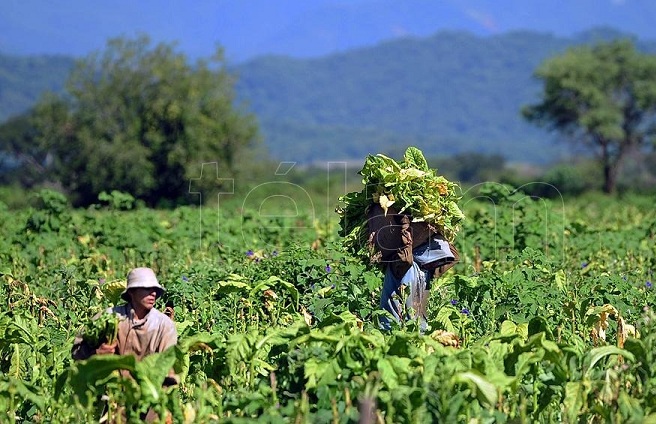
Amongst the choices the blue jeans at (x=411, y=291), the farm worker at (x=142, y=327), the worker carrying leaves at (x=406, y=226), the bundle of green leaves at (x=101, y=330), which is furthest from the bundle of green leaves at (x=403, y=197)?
the bundle of green leaves at (x=101, y=330)

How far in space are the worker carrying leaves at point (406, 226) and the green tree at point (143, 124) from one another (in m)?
29.5

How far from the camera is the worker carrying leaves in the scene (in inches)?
271

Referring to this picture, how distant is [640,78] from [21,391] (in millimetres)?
52174

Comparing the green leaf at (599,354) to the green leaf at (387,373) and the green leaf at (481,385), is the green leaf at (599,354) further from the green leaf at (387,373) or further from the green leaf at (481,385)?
the green leaf at (387,373)

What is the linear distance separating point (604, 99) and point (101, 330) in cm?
4911

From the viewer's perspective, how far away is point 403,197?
6.82 m

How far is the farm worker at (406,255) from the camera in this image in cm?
691

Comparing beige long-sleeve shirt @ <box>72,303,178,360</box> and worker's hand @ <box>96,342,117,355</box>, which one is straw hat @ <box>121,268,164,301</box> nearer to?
beige long-sleeve shirt @ <box>72,303,178,360</box>

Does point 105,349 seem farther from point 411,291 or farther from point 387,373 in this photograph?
point 411,291

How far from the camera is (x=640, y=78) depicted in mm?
53562


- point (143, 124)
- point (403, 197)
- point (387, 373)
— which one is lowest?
point (387, 373)

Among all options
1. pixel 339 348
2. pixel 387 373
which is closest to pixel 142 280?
pixel 339 348

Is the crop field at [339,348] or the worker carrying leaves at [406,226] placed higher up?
the worker carrying leaves at [406,226]

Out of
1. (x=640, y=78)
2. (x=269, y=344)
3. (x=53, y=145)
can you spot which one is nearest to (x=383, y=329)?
(x=269, y=344)
